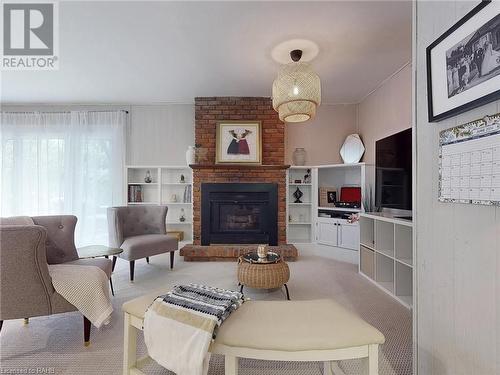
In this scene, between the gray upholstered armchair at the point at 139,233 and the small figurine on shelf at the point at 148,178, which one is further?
the small figurine on shelf at the point at 148,178

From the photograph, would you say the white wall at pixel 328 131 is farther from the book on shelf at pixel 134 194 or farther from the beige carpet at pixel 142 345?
the book on shelf at pixel 134 194

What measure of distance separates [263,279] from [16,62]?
146 inches

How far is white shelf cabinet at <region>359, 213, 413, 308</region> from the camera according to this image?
2.48 meters

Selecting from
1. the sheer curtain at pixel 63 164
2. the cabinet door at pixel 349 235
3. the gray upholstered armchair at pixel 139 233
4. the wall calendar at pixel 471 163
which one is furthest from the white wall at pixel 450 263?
the sheer curtain at pixel 63 164

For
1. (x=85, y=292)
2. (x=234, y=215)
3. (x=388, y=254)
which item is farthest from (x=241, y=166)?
(x=85, y=292)

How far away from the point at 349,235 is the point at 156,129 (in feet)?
12.1

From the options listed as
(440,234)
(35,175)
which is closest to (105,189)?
(35,175)

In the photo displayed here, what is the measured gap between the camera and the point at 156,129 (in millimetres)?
4469

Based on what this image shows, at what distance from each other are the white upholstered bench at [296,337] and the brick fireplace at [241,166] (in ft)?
9.37

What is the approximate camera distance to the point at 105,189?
4.36 meters

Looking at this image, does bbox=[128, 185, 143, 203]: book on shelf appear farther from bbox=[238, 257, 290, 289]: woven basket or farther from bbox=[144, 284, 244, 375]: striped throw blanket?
bbox=[144, 284, 244, 375]: striped throw blanket

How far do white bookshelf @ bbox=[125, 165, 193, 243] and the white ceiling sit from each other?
129 cm

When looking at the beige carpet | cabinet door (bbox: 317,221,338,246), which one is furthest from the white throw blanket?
cabinet door (bbox: 317,221,338,246)

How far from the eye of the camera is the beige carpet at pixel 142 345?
1.54m
